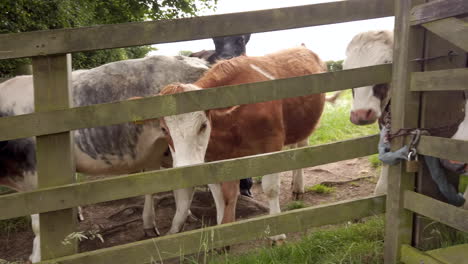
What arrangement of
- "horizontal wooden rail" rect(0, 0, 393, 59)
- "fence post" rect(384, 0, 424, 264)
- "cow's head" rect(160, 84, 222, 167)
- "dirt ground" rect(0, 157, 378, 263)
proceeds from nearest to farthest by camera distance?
"horizontal wooden rail" rect(0, 0, 393, 59) < "fence post" rect(384, 0, 424, 264) < "cow's head" rect(160, 84, 222, 167) < "dirt ground" rect(0, 157, 378, 263)

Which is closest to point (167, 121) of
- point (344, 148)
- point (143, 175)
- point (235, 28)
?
point (143, 175)

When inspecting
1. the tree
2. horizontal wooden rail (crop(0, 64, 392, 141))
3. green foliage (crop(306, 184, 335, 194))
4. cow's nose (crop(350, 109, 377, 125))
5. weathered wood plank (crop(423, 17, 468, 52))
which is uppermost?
the tree

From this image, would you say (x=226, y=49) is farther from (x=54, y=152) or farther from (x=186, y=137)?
(x=54, y=152)

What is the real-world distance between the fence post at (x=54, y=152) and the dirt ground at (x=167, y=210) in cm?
193

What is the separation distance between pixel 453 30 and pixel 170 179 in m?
1.85

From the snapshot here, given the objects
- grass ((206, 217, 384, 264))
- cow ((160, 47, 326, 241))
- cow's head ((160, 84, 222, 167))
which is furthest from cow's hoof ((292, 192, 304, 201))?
cow's head ((160, 84, 222, 167))

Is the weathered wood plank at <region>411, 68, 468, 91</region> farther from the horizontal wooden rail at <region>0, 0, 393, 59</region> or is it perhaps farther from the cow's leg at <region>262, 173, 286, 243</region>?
the cow's leg at <region>262, 173, 286, 243</region>

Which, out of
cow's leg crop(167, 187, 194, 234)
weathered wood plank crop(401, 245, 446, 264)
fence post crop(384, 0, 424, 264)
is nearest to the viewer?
weathered wood plank crop(401, 245, 446, 264)

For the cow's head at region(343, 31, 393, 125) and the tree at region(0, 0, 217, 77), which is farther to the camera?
the tree at region(0, 0, 217, 77)

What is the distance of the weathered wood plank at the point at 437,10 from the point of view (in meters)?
2.21

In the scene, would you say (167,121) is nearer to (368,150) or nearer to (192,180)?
(192,180)

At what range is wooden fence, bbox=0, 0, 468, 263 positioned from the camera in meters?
2.20

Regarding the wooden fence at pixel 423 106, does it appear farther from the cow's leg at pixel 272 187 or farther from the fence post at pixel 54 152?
the fence post at pixel 54 152

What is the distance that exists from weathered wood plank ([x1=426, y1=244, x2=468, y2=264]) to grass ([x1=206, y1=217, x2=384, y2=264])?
16.9 inches
